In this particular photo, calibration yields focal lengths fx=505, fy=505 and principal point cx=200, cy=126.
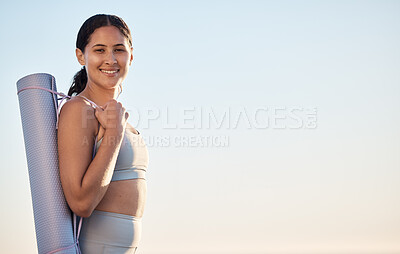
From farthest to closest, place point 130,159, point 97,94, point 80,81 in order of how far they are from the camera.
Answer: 1. point 80,81
2. point 97,94
3. point 130,159

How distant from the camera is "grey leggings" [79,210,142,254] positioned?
3041 mm

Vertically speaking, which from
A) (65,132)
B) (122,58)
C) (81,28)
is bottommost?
(65,132)

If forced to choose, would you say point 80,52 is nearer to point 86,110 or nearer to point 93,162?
point 86,110

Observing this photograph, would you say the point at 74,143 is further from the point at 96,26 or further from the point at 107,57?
the point at 96,26

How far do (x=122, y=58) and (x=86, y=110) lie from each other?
0.51 m

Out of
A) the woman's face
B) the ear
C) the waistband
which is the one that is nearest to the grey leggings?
the waistband

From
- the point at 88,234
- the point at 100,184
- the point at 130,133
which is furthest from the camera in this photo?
the point at 130,133

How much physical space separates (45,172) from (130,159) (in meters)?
0.51

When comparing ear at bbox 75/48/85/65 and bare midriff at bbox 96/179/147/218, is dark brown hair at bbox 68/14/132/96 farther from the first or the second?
bare midriff at bbox 96/179/147/218

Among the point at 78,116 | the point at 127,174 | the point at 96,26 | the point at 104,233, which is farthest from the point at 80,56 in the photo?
the point at 104,233

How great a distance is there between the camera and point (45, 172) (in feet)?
9.64

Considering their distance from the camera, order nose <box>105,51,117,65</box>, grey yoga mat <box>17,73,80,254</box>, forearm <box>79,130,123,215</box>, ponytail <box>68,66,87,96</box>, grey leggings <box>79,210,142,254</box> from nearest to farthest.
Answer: forearm <box>79,130,123,215</box>, grey yoga mat <box>17,73,80,254</box>, grey leggings <box>79,210,142,254</box>, nose <box>105,51,117,65</box>, ponytail <box>68,66,87,96</box>

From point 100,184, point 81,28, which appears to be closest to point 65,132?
point 100,184

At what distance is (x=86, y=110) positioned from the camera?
2988mm
